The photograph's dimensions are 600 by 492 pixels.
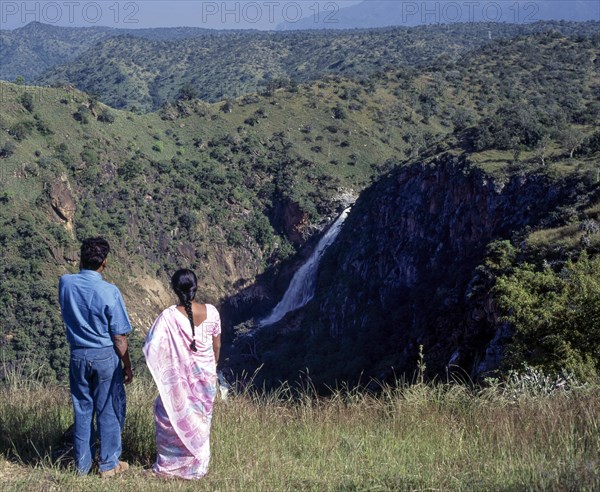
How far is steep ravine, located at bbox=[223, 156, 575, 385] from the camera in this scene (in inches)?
757

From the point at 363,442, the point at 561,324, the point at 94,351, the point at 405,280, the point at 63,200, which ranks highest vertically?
the point at 94,351

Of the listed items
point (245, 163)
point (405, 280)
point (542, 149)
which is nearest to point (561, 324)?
point (542, 149)

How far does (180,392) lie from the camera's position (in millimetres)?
4551

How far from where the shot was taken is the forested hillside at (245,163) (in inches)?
1079

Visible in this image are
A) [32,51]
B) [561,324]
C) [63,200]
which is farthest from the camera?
[32,51]

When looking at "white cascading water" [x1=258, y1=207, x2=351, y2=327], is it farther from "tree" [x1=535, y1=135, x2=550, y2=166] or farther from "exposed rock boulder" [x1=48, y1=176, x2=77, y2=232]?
"tree" [x1=535, y1=135, x2=550, y2=166]

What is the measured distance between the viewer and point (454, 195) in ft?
84.9

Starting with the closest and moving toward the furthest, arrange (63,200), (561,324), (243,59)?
(561,324)
(63,200)
(243,59)

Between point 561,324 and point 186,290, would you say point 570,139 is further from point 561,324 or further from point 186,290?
point 186,290

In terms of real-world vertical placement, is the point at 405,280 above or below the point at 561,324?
below

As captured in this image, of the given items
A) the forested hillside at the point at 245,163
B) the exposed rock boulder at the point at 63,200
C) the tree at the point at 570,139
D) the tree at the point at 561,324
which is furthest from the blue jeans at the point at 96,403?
the exposed rock boulder at the point at 63,200

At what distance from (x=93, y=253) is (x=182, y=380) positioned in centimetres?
108

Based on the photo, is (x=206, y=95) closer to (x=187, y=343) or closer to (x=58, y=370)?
(x=58, y=370)

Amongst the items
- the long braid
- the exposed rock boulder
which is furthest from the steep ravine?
the exposed rock boulder
